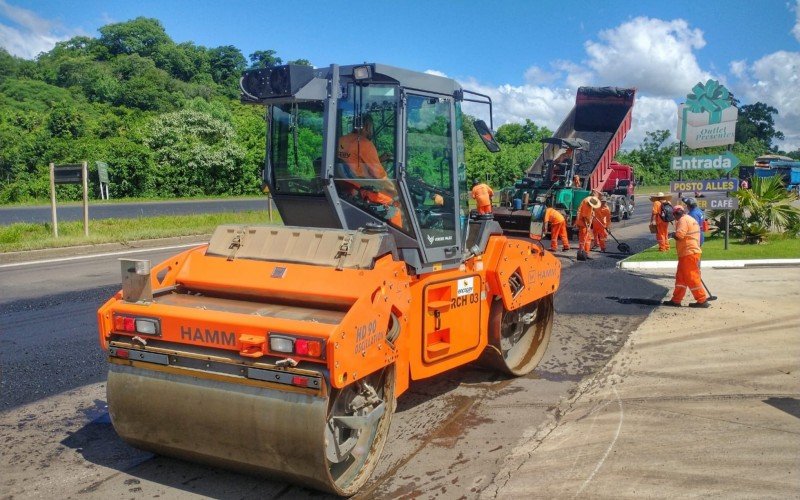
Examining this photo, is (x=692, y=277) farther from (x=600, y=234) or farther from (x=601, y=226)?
(x=600, y=234)

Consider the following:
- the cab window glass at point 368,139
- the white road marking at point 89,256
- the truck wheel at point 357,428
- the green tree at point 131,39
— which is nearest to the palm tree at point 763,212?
the white road marking at point 89,256

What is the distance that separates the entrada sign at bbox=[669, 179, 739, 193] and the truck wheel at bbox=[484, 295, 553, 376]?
7.99m

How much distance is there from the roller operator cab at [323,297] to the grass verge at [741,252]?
31.1ft

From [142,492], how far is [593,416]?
335 cm

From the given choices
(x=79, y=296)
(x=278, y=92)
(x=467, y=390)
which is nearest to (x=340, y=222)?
(x=278, y=92)

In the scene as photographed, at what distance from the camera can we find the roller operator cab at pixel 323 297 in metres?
3.77

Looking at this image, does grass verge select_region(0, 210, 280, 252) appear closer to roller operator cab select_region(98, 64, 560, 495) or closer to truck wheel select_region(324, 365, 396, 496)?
roller operator cab select_region(98, 64, 560, 495)

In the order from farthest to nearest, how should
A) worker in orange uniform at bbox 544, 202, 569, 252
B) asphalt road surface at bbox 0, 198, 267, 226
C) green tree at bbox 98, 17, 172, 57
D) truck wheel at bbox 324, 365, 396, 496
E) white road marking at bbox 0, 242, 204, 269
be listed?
green tree at bbox 98, 17, 172, 57 < asphalt road surface at bbox 0, 198, 267, 226 < worker in orange uniform at bbox 544, 202, 569, 252 < white road marking at bbox 0, 242, 204, 269 < truck wheel at bbox 324, 365, 396, 496

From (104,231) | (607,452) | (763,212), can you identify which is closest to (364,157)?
(607,452)

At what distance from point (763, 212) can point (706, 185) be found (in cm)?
350

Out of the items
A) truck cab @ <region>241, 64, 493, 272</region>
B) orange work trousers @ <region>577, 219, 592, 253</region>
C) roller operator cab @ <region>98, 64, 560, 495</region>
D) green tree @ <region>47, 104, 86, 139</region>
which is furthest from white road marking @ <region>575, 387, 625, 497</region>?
green tree @ <region>47, 104, 86, 139</region>

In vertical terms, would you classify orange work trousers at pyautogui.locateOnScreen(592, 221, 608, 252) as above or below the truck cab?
below

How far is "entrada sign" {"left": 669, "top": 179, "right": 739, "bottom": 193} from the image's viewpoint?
13.8 meters

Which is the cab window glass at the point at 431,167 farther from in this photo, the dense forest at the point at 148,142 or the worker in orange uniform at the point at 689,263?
the dense forest at the point at 148,142
